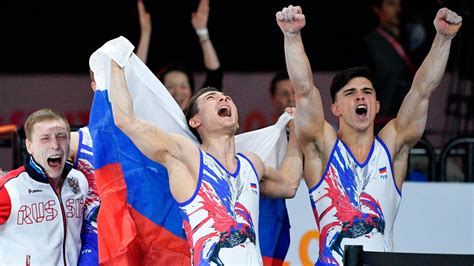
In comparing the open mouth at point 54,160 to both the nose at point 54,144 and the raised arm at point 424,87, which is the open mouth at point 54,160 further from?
the raised arm at point 424,87

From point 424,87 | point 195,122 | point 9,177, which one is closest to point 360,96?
point 424,87

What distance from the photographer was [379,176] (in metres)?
8.42

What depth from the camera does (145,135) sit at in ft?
26.2

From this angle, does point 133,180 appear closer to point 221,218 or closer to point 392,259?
point 221,218

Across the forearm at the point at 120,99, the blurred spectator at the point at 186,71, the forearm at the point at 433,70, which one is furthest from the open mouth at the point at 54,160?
the forearm at the point at 433,70

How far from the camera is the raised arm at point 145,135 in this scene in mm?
7977

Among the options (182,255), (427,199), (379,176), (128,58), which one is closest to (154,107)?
(128,58)

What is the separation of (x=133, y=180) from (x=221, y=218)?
75 centimetres

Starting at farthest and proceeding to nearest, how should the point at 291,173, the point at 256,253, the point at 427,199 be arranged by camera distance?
the point at 427,199 < the point at 291,173 < the point at 256,253

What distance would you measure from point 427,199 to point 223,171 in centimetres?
242

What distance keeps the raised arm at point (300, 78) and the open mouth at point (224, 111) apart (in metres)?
0.45

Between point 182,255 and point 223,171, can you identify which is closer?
point 223,171

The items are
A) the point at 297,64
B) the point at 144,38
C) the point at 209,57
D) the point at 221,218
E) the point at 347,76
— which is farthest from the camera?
the point at 144,38

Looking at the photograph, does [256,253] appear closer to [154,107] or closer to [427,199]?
[154,107]
